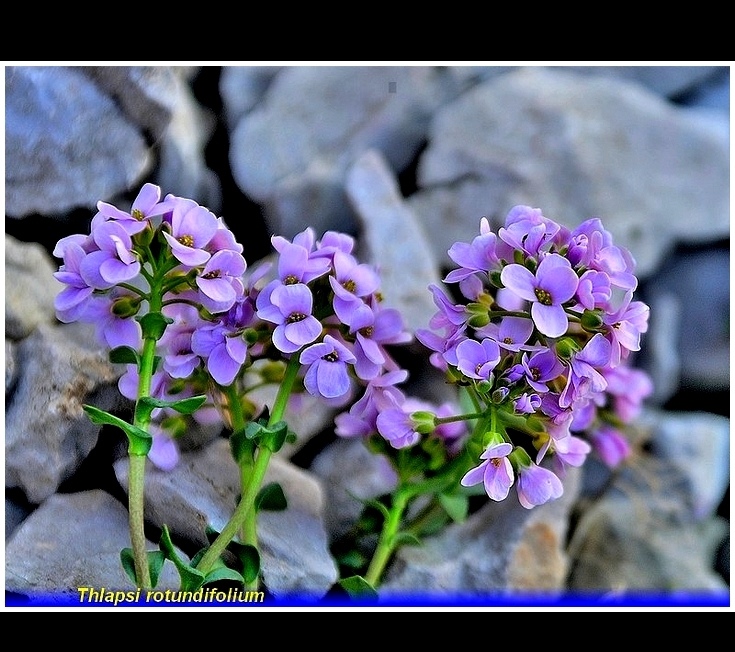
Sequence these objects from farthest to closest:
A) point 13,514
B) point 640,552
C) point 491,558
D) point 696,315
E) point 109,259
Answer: point 696,315 → point 640,552 → point 491,558 → point 13,514 → point 109,259

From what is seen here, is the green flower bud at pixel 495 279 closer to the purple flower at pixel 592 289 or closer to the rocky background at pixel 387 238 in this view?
the purple flower at pixel 592 289

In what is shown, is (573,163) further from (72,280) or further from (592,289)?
(72,280)

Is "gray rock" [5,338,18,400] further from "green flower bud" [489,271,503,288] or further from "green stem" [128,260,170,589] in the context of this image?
"green flower bud" [489,271,503,288]

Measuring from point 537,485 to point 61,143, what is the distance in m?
0.54

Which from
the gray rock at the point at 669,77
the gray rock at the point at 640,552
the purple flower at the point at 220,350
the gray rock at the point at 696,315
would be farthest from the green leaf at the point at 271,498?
the gray rock at the point at 669,77

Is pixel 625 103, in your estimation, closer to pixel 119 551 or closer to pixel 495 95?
pixel 495 95

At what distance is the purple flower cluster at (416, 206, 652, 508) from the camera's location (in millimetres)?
A: 575

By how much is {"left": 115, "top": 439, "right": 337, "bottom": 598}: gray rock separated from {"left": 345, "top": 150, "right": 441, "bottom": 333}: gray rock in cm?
24

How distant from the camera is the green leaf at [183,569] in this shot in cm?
59

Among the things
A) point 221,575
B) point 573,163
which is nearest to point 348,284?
point 221,575

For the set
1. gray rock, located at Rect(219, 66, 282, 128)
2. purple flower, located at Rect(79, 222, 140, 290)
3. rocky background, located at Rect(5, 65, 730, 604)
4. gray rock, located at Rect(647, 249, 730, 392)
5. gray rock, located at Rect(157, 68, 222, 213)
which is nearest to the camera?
purple flower, located at Rect(79, 222, 140, 290)

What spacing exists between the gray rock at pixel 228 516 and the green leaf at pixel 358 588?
0.5 inches

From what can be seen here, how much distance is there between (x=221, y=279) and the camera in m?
0.59

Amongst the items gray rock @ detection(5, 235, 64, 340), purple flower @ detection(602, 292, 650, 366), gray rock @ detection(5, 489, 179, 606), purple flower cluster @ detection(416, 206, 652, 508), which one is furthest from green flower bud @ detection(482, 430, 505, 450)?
gray rock @ detection(5, 235, 64, 340)
